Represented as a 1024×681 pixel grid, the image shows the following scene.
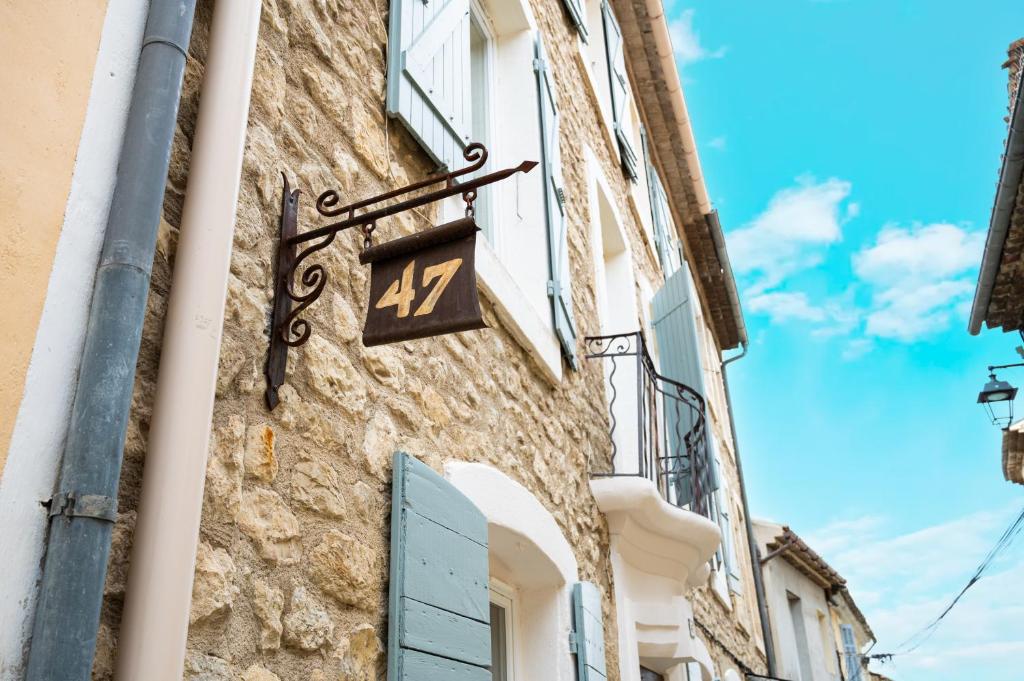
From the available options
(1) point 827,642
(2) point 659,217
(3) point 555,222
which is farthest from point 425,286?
(1) point 827,642

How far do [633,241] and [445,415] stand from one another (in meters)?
5.23

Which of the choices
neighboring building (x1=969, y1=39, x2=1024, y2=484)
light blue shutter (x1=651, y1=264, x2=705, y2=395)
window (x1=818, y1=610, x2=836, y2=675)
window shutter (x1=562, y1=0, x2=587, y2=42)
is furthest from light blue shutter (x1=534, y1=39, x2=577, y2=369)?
window (x1=818, y1=610, x2=836, y2=675)

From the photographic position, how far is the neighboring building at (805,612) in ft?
42.3

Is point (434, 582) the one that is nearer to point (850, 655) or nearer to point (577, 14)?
point (577, 14)

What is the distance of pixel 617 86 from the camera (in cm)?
813

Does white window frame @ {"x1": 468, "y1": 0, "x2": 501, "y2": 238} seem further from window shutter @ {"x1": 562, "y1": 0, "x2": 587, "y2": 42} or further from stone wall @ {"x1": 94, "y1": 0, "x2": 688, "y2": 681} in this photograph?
window shutter @ {"x1": 562, "y1": 0, "x2": 587, "y2": 42}

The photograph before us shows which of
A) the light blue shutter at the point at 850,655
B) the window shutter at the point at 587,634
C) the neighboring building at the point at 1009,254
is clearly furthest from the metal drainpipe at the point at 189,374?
the light blue shutter at the point at 850,655

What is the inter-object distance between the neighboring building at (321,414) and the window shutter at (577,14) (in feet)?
4.55

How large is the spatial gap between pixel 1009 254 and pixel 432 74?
867 centimetres

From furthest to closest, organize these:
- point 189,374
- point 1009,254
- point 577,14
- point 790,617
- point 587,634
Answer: point 790,617, point 1009,254, point 577,14, point 587,634, point 189,374

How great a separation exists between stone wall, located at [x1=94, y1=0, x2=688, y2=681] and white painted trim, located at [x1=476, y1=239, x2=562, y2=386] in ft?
0.37

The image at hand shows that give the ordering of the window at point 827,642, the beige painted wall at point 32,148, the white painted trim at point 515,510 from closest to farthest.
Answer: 1. the beige painted wall at point 32,148
2. the white painted trim at point 515,510
3. the window at point 827,642

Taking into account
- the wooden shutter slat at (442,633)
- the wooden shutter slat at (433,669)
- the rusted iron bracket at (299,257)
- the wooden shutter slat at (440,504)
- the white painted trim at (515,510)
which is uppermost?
the rusted iron bracket at (299,257)

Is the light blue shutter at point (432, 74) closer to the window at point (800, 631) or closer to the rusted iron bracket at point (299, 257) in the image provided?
the rusted iron bracket at point (299, 257)
